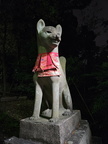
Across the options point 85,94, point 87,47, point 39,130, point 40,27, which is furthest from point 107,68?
point 39,130

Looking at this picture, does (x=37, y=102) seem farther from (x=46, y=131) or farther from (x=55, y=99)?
(x=46, y=131)

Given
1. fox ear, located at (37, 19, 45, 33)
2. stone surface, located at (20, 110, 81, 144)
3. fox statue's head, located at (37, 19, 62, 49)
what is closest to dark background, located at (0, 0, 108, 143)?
stone surface, located at (20, 110, 81, 144)

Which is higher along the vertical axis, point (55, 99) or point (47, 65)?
point (47, 65)

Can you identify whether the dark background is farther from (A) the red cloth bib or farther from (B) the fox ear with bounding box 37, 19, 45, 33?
(B) the fox ear with bounding box 37, 19, 45, 33

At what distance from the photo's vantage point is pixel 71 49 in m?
4.85

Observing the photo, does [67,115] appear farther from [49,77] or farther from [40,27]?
[40,27]

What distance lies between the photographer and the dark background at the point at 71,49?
3596 mm

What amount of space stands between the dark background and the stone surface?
146 centimetres

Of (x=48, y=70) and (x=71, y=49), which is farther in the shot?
(x=71, y=49)

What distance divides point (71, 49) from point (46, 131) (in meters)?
3.59

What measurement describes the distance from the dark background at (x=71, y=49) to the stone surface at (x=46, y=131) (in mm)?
1455

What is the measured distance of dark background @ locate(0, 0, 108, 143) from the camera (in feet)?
11.8

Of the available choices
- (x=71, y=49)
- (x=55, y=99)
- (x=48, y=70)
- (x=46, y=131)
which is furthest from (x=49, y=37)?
(x=71, y=49)

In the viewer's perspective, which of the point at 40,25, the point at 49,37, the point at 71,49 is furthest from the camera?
the point at 71,49
